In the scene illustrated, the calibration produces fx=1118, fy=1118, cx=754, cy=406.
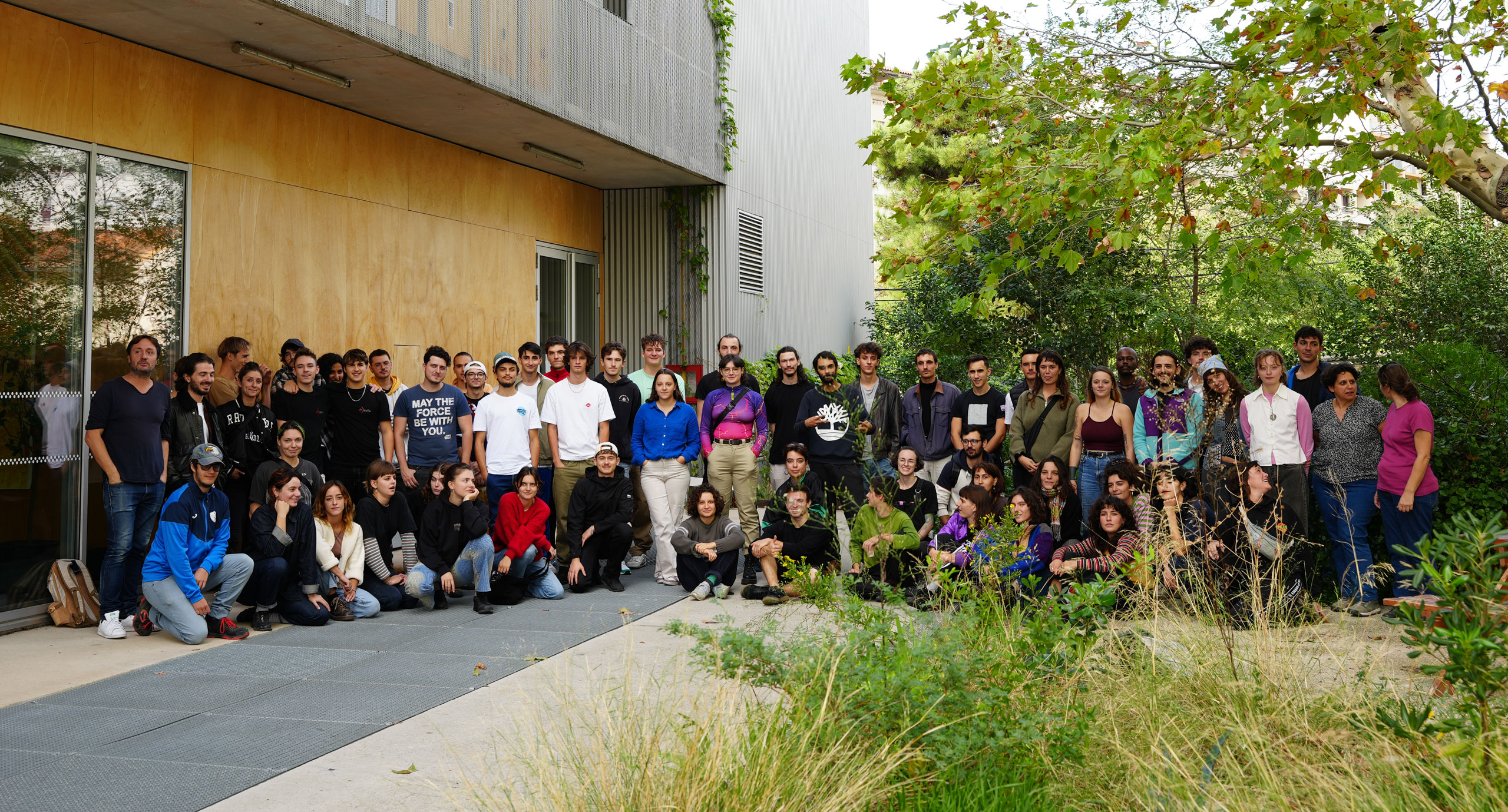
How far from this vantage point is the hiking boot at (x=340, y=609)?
25.0ft

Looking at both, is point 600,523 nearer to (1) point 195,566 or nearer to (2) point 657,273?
(1) point 195,566

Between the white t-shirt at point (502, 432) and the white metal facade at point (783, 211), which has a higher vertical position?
the white metal facade at point (783, 211)

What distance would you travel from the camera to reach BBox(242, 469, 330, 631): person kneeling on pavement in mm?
7316

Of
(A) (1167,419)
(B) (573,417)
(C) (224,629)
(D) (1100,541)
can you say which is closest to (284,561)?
(C) (224,629)

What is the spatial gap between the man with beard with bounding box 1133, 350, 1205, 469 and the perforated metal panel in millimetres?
5741

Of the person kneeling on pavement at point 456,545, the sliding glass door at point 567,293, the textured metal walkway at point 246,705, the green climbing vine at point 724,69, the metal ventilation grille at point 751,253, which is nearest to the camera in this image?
the textured metal walkway at point 246,705

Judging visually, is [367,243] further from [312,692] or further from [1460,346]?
[1460,346]

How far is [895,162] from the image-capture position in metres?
21.3

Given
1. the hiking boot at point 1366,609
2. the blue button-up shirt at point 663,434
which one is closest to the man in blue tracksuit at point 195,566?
the blue button-up shirt at point 663,434

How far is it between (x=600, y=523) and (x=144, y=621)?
10.7 feet

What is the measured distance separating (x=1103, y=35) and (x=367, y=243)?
21.8 ft

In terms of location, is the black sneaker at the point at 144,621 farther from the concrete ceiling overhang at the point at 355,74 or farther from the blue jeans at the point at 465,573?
the concrete ceiling overhang at the point at 355,74

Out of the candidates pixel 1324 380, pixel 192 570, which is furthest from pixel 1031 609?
pixel 192 570

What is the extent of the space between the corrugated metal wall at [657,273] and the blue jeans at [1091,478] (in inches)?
253
